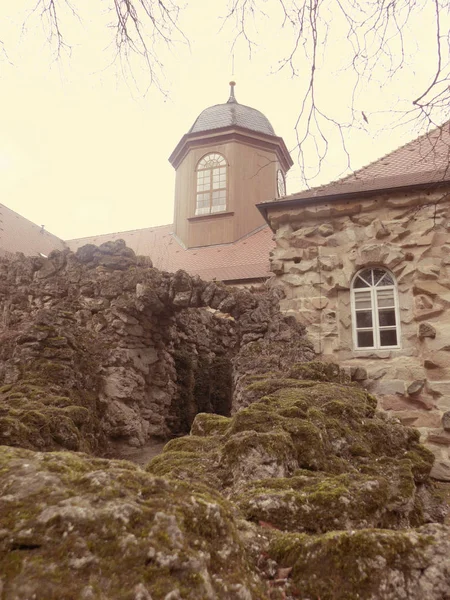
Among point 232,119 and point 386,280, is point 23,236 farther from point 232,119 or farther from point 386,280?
point 386,280

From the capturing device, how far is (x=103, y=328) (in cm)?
853

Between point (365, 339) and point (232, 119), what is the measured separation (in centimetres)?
1213

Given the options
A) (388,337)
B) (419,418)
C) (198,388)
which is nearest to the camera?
(419,418)

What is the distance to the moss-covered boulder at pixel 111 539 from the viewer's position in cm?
126

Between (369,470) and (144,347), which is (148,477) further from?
(144,347)

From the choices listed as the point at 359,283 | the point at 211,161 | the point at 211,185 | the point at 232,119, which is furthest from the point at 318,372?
the point at 232,119

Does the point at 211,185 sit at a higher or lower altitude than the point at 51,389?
higher

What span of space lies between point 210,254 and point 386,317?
8601mm

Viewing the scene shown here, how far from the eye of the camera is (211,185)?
1750cm

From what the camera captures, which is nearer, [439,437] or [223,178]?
[439,437]

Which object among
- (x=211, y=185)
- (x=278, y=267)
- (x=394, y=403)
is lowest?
(x=394, y=403)

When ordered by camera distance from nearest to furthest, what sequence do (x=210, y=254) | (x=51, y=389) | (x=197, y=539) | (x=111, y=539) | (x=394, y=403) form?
(x=111, y=539)
(x=197, y=539)
(x=51, y=389)
(x=394, y=403)
(x=210, y=254)

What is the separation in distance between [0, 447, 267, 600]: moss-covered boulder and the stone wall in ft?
15.6

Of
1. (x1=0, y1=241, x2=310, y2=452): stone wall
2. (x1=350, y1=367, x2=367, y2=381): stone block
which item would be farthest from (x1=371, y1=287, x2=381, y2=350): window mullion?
(x1=0, y1=241, x2=310, y2=452): stone wall
